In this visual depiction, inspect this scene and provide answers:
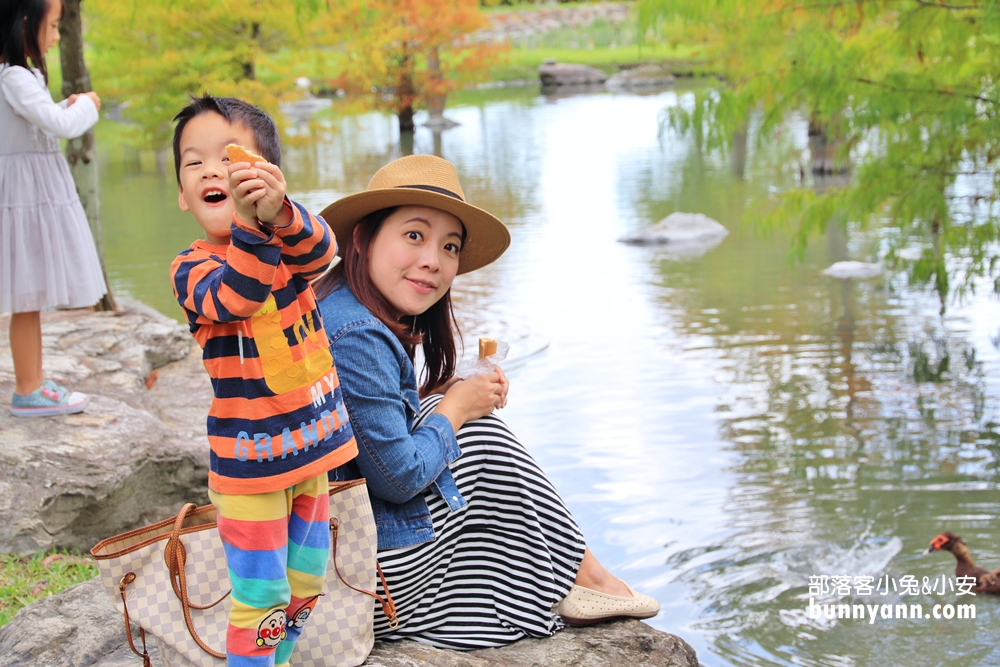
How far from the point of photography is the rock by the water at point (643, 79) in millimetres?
30234

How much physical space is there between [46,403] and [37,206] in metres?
0.82

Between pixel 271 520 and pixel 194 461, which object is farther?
pixel 194 461

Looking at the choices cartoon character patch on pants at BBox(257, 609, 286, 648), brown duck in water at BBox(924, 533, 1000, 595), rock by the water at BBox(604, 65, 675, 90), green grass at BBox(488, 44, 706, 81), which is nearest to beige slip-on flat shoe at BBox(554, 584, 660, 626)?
cartoon character patch on pants at BBox(257, 609, 286, 648)

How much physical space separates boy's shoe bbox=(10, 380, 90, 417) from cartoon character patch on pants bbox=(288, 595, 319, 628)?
2120 mm

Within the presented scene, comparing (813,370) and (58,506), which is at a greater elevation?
(58,506)

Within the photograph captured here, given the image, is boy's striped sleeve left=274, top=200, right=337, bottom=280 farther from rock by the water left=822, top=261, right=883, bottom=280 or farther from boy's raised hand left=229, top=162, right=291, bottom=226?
rock by the water left=822, top=261, right=883, bottom=280

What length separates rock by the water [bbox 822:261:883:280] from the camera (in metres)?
8.31

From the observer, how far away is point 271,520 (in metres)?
1.98

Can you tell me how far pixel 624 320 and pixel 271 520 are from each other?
5557mm

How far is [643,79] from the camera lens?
99.2ft

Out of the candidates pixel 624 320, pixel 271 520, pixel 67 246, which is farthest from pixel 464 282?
pixel 271 520

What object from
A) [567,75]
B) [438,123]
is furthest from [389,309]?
[567,75]

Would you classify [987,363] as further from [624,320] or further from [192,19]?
[192,19]

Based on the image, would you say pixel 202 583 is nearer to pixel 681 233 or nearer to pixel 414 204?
pixel 414 204
